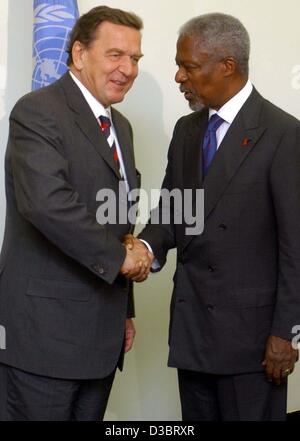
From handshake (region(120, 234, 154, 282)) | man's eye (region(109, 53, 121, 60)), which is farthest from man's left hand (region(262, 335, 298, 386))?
man's eye (region(109, 53, 121, 60))

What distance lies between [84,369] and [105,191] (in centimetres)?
49

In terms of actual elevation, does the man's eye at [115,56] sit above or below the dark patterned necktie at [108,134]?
above

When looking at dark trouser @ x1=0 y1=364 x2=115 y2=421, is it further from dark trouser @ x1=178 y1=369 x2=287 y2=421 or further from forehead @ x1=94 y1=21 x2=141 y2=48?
forehead @ x1=94 y1=21 x2=141 y2=48

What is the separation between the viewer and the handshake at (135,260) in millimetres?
1744

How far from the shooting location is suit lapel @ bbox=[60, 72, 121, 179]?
175 cm

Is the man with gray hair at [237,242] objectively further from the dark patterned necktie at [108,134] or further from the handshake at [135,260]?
the dark patterned necktie at [108,134]

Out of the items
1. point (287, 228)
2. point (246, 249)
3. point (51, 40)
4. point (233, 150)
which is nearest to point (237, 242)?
point (246, 249)

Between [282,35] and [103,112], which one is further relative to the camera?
[282,35]

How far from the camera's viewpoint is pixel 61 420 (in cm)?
178

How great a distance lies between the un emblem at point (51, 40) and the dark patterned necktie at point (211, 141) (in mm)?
649

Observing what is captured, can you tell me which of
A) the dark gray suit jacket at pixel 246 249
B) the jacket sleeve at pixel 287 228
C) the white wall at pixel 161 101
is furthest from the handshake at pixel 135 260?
the white wall at pixel 161 101

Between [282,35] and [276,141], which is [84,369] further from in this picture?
[282,35]

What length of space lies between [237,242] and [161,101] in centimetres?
122

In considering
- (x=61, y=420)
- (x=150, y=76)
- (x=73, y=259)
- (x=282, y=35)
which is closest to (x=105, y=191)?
(x=73, y=259)
